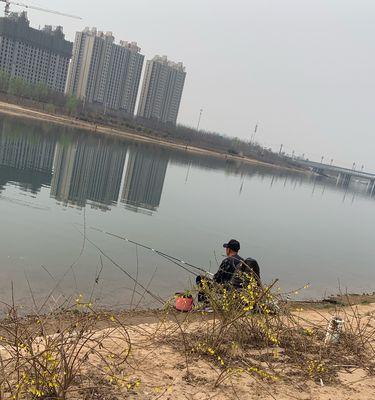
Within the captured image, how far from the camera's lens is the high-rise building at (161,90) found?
137000 mm

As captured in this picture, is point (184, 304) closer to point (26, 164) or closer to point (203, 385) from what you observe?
point (203, 385)

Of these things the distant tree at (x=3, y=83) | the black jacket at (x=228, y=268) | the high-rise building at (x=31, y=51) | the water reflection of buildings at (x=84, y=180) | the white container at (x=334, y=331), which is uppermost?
the high-rise building at (x=31, y=51)

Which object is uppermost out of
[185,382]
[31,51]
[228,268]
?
[31,51]

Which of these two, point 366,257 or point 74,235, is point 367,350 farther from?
point 366,257

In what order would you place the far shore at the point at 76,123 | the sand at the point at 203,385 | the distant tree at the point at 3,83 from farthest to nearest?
the distant tree at the point at 3,83
the far shore at the point at 76,123
the sand at the point at 203,385

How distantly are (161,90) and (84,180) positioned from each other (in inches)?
4752

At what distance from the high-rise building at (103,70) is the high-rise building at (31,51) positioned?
8.07 m

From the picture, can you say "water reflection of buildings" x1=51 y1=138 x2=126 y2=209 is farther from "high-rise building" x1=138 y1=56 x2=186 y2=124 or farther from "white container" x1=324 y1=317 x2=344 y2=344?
"high-rise building" x1=138 y1=56 x2=186 y2=124

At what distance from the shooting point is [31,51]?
106 m

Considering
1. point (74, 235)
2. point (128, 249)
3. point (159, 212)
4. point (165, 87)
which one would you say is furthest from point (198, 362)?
point (165, 87)

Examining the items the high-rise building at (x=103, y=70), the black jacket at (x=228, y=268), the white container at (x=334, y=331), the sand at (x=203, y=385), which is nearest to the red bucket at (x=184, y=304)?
the black jacket at (x=228, y=268)

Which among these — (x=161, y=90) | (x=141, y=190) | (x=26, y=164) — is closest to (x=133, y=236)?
(x=141, y=190)

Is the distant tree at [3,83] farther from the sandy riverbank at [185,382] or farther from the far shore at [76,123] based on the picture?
the sandy riverbank at [185,382]

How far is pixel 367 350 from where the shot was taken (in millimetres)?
5707
